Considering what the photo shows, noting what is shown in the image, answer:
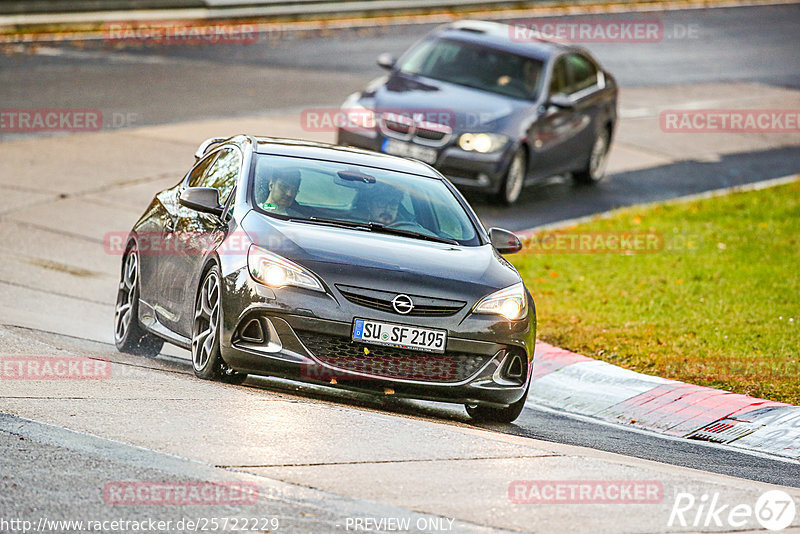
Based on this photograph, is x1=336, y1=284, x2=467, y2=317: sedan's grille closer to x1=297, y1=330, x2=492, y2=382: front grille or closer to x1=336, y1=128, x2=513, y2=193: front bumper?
x1=297, y1=330, x2=492, y2=382: front grille

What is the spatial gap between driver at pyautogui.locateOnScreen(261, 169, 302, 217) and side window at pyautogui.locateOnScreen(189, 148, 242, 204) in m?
0.29

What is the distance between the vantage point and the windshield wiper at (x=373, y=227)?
8934 millimetres

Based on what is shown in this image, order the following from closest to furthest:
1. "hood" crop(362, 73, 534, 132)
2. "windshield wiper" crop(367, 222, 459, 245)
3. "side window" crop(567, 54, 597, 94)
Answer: "windshield wiper" crop(367, 222, 459, 245), "hood" crop(362, 73, 534, 132), "side window" crop(567, 54, 597, 94)

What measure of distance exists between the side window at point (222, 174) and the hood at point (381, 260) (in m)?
0.67

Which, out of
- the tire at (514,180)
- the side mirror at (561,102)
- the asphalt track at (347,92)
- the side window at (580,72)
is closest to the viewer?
the asphalt track at (347,92)

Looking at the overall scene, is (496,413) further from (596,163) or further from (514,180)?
(596,163)

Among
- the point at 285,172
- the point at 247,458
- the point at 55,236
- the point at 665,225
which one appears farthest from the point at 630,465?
the point at 665,225

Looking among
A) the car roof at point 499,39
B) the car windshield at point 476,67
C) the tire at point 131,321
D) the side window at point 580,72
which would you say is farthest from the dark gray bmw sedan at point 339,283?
the side window at point 580,72

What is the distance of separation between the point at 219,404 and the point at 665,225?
1032 centimetres

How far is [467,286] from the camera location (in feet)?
27.6

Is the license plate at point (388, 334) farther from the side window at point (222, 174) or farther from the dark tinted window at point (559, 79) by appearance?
the dark tinted window at point (559, 79)

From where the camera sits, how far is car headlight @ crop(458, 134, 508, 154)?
1681 centimetres

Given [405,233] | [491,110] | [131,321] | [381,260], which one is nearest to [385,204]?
[405,233]

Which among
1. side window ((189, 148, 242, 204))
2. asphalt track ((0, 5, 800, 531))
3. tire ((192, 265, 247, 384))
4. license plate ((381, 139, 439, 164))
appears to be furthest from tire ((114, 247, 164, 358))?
license plate ((381, 139, 439, 164))
